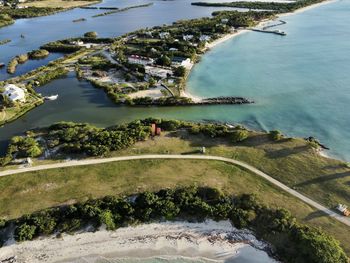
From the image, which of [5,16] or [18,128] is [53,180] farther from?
[5,16]

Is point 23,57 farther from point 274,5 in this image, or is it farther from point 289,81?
point 274,5

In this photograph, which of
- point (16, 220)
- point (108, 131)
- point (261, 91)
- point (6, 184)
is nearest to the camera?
point (16, 220)

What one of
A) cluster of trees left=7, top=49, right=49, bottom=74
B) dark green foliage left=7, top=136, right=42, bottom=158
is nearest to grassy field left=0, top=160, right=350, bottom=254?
dark green foliage left=7, top=136, right=42, bottom=158

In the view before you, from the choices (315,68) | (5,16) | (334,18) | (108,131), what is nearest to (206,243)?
(108,131)

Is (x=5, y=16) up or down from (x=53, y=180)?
up

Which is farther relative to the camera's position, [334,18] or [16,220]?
[334,18]

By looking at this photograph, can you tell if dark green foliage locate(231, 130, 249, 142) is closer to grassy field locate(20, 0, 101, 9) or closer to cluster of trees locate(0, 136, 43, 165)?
cluster of trees locate(0, 136, 43, 165)

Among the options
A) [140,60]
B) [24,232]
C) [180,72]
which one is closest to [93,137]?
[24,232]
